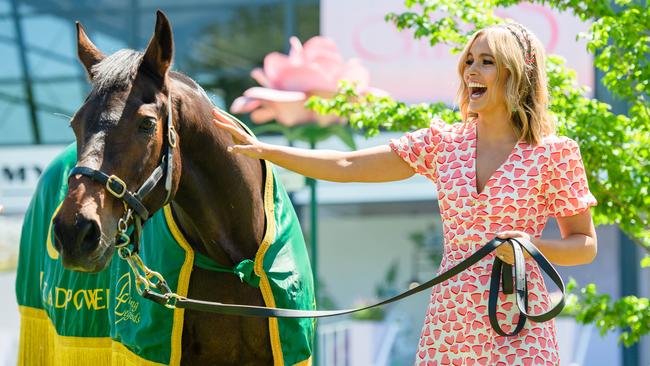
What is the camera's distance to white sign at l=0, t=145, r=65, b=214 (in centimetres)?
1096

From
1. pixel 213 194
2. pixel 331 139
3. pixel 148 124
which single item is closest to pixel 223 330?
pixel 213 194

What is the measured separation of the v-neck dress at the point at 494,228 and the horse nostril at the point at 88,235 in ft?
3.21

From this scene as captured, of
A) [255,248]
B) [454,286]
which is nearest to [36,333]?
[255,248]

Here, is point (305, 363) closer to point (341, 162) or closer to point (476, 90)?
point (341, 162)

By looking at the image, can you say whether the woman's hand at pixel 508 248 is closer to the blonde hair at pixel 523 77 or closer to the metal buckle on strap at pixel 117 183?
the blonde hair at pixel 523 77

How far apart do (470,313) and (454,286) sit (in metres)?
0.09

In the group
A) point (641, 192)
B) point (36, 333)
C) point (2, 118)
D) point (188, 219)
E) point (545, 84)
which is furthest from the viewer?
point (2, 118)

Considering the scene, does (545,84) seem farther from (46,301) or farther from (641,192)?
(46,301)

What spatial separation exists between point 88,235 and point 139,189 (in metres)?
0.24

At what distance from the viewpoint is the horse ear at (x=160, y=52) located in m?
3.13

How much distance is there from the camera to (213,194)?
3.40 m

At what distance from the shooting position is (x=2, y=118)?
11.6 meters

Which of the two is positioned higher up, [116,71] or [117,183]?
[116,71]

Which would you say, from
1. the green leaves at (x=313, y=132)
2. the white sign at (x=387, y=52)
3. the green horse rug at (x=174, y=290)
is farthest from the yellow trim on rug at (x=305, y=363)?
the white sign at (x=387, y=52)
